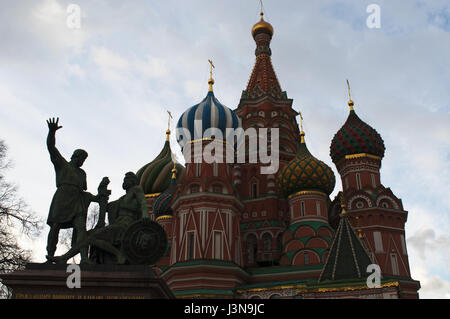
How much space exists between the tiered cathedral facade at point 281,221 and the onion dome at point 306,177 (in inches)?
2.4

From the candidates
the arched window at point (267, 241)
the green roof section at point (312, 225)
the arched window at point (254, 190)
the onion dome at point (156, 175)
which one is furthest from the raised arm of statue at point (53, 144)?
the onion dome at point (156, 175)

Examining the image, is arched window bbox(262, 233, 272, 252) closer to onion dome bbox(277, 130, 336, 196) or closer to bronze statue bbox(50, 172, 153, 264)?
onion dome bbox(277, 130, 336, 196)

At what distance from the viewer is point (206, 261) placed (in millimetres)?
23953

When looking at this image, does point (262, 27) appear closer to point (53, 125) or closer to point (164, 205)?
point (164, 205)

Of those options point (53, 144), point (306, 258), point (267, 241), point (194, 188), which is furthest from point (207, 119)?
point (53, 144)

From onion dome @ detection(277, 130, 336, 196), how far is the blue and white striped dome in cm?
452

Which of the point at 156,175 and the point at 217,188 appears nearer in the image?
the point at 217,188

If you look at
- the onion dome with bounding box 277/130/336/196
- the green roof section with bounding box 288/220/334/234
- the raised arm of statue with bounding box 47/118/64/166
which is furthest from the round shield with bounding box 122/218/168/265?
the onion dome with bounding box 277/130/336/196

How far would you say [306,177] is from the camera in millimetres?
27188

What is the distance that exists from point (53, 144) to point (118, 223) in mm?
2166

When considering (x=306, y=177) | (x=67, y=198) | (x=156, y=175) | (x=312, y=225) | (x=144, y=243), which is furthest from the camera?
(x=156, y=175)

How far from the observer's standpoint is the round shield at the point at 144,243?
874 cm
